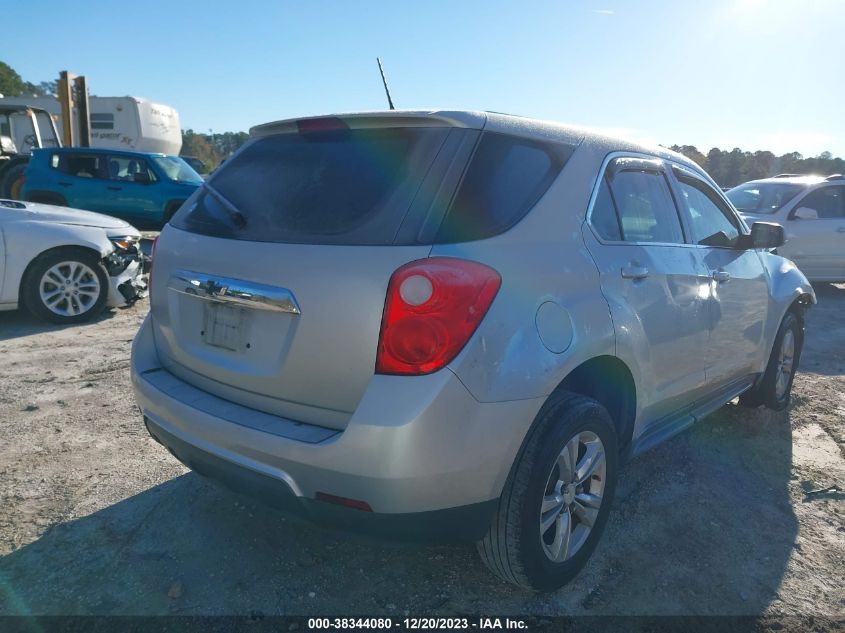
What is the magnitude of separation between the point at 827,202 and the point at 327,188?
973 centimetres

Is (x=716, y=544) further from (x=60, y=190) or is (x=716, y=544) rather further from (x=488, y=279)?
(x=60, y=190)

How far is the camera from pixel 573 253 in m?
2.31

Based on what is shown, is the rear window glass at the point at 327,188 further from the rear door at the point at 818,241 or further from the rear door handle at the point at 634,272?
the rear door at the point at 818,241

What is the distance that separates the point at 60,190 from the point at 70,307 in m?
5.90

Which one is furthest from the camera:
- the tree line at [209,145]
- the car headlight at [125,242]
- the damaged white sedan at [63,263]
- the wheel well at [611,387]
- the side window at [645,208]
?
the tree line at [209,145]

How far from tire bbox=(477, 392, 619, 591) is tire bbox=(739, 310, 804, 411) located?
2.24 metres

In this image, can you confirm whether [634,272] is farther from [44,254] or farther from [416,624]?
[44,254]

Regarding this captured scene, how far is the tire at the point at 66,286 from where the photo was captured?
5.83m

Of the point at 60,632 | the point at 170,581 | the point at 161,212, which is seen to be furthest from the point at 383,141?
the point at 161,212

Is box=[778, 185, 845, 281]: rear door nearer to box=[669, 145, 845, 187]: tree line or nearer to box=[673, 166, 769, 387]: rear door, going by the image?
box=[673, 166, 769, 387]: rear door

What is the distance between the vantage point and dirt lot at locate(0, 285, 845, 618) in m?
2.33

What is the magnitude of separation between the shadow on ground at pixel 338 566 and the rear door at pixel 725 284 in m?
0.80

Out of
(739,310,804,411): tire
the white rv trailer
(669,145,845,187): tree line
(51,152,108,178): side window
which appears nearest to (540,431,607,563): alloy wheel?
(739,310,804,411): tire

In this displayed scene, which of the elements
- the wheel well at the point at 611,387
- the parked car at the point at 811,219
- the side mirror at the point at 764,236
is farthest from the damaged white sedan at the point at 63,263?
the parked car at the point at 811,219
